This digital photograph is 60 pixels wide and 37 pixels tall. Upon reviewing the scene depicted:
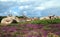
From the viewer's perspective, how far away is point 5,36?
12.6 metres

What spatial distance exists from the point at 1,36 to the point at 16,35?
82 cm

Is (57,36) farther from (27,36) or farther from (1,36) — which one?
(1,36)

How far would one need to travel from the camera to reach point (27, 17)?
2052 inches

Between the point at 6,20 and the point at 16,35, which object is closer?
the point at 16,35

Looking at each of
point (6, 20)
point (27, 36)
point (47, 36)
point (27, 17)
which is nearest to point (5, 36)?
point (27, 36)

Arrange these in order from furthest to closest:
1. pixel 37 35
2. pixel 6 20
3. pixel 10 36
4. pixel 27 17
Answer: pixel 27 17 < pixel 6 20 < pixel 10 36 < pixel 37 35

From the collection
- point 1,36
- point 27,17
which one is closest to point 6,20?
point 27,17

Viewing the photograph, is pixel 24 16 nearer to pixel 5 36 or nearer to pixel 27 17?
pixel 27 17

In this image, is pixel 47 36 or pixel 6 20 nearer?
pixel 47 36

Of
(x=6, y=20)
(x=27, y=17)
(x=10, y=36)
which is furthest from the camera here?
(x=27, y=17)

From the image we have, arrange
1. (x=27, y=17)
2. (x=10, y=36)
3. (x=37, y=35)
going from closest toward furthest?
(x=37, y=35) → (x=10, y=36) → (x=27, y=17)

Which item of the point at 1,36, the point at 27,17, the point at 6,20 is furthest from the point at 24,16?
the point at 1,36

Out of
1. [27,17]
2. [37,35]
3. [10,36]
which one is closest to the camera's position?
[37,35]

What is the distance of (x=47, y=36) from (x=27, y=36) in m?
1.02
